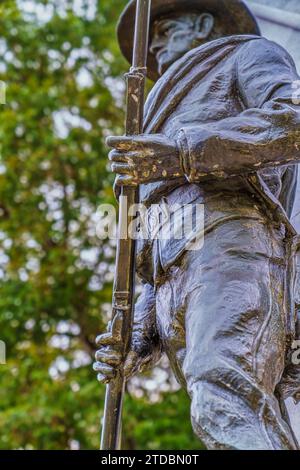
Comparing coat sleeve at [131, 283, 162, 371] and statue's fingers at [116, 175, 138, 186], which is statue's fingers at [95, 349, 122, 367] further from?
statue's fingers at [116, 175, 138, 186]

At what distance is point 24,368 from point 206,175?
7.34m

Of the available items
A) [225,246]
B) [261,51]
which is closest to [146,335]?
[225,246]

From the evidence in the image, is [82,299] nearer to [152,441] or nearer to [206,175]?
[152,441]

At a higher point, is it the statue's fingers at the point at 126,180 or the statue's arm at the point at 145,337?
the statue's fingers at the point at 126,180

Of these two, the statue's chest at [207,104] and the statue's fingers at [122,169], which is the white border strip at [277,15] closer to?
the statue's chest at [207,104]

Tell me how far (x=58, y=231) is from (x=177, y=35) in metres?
6.95

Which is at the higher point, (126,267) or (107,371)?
(126,267)

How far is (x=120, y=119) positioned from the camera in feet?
39.4

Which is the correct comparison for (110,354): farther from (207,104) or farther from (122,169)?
(207,104)

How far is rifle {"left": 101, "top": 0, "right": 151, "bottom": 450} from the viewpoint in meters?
3.58

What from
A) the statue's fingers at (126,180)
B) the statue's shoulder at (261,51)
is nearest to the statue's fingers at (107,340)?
the statue's fingers at (126,180)

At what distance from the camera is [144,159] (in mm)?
3457

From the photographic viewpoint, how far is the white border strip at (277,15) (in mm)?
5230

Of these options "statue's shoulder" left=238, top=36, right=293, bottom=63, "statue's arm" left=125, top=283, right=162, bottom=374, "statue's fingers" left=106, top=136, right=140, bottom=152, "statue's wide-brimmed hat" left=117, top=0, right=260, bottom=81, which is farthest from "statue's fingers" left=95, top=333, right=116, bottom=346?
"statue's wide-brimmed hat" left=117, top=0, right=260, bottom=81
